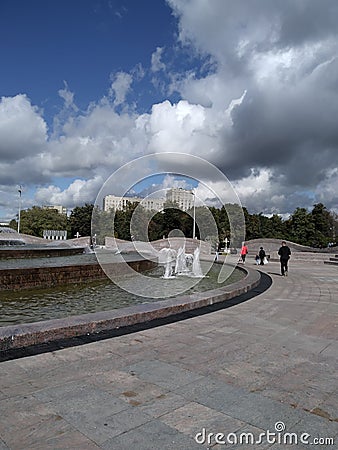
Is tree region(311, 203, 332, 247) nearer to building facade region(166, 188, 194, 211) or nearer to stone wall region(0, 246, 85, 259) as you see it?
building facade region(166, 188, 194, 211)

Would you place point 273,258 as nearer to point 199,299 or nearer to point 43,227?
point 199,299

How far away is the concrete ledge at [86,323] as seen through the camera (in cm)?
474

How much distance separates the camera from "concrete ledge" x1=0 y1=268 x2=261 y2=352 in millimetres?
4738

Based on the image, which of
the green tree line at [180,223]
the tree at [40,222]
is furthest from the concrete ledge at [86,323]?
the tree at [40,222]

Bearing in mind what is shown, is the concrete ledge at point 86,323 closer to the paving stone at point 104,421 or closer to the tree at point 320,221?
the paving stone at point 104,421

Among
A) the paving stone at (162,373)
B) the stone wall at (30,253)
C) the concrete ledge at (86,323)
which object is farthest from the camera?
the stone wall at (30,253)

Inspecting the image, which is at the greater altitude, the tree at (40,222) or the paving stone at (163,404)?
the tree at (40,222)

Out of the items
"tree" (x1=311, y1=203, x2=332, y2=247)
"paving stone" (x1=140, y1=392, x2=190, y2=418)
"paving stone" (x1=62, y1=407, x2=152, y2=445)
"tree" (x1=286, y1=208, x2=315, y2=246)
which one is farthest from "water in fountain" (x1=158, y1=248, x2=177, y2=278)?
"tree" (x1=311, y1=203, x2=332, y2=247)

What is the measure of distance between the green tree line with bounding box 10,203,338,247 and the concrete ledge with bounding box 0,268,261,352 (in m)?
19.1

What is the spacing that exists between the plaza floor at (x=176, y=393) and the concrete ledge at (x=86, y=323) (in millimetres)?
→ 478

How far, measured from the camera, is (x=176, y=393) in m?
3.46

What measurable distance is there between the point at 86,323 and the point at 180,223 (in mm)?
43212

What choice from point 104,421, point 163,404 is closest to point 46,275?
point 163,404

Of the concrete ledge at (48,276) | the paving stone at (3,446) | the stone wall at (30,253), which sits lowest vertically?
the paving stone at (3,446)
